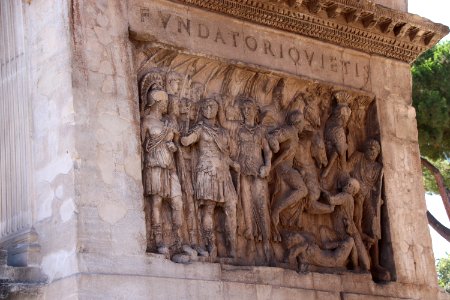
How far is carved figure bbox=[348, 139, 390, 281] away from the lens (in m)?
13.7

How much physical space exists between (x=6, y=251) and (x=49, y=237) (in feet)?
1.60

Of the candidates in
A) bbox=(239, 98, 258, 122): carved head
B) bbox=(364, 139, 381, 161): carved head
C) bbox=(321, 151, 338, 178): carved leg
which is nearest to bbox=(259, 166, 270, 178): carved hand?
bbox=(239, 98, 258, 122): carved head

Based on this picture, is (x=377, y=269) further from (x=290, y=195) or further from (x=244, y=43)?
(x=244, y=43)

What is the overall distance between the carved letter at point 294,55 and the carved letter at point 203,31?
1.28m

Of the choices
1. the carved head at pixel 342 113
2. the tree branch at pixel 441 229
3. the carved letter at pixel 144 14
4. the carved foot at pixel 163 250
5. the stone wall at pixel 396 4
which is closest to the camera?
the carved foot at pixel 163 250

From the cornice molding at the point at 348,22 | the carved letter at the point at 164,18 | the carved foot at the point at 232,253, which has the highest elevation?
the cornice molding at the point at 348,22

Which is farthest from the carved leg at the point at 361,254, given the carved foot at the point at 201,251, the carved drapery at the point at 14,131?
the carved drapery at the point at 14,131

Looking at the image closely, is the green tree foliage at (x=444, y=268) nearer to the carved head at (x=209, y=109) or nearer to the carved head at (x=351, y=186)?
the carved head at (x=351, y=186)

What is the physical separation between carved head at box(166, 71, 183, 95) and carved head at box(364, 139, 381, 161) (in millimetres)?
2907

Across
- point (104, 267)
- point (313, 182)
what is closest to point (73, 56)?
point (104, 267)

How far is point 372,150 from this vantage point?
13953 mm

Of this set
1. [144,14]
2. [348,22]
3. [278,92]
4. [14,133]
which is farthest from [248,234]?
[348,22]

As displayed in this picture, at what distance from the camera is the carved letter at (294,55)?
13461 mm

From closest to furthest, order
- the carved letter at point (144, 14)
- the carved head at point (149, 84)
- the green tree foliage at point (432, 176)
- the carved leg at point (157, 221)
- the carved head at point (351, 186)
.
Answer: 1. the carved leg at point (157, 221)
2. the carved head at point (149, 84)
3. the carved letter at point (144, 14)
4. the carved head at point (351, 186)
5. the green tree foliage at point (432, 176)
